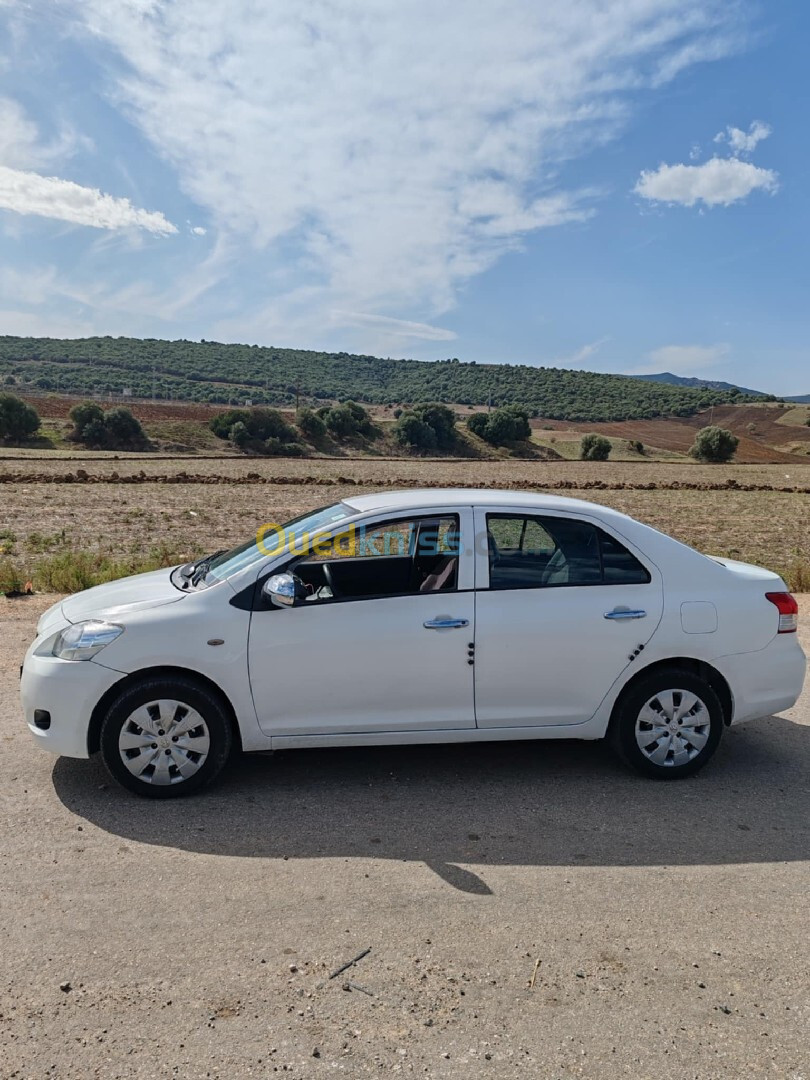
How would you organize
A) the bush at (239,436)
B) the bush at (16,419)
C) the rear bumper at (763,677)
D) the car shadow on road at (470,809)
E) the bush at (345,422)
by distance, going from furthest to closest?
the bush at (345,422) → the bush at (239,436) → the bush at (16,419) → the rear bumper at (763,677) → the car shadow on road at (470,809)

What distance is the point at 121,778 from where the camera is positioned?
169 inches

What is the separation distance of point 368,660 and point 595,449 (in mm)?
73294

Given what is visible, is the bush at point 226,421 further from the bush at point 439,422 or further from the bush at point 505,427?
the bush at point 505,427

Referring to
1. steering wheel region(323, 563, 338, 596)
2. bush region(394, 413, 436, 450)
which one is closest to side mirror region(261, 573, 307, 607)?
steering wheel region(323, 563, 338, 596)

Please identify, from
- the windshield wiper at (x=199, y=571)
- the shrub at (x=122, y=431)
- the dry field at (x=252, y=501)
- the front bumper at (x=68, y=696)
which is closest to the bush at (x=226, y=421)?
the shrub at (x=122, y=431)

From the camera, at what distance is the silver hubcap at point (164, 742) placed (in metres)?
4.26

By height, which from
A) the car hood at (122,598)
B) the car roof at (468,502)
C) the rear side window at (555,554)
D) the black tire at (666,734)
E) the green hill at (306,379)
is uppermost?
the green hill at (306,379)

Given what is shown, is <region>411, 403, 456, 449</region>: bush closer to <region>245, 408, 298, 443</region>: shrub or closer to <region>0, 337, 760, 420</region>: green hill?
<region>245, 408, 298, 443</region>: shrub

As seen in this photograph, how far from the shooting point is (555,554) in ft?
15.9

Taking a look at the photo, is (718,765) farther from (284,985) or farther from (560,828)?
(284,985)

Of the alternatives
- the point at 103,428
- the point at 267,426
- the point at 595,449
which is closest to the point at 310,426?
the point at 267,426

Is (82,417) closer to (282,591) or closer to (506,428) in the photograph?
(506,428)

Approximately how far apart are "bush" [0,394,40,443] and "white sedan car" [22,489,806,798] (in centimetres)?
6192

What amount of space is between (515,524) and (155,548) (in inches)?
468
